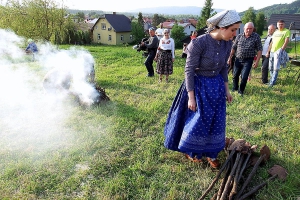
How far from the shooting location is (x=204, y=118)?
8.46 feet

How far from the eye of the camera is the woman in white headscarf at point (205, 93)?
97.3 inches

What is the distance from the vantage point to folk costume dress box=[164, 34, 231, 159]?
8.17 ft

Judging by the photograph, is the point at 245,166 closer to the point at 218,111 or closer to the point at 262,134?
the point at 218,111

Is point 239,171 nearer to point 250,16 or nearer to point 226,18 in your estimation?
point 226,18

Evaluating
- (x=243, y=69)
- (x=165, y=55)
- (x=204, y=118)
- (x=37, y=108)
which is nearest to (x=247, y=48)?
(x=243, y=69)

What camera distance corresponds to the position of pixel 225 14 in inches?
89.7

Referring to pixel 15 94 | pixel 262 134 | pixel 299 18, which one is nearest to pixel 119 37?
pixel 299 18

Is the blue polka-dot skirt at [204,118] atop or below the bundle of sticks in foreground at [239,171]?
atop

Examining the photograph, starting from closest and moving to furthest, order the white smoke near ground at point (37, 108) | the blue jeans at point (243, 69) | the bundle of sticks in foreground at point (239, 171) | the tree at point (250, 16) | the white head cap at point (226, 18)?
1. the white head cap at point (226, 18)
2. the bundle of sticks in foreground at point (239, 171)
3. the white smoke near ground at point (37, 108)
4. the blue jeans at point (243, 69)
5. the tree at point (250, 16)

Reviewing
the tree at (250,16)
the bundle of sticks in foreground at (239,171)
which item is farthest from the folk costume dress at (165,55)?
the tree at (250,16)

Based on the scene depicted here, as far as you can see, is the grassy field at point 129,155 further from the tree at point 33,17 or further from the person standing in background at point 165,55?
the tree at point 33,17

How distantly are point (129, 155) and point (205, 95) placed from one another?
1.51 meters

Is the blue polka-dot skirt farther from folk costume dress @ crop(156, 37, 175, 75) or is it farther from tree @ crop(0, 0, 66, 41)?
tree @ crop(0, 0, 66, 41)

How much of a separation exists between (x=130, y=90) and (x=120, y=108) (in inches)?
53.1
